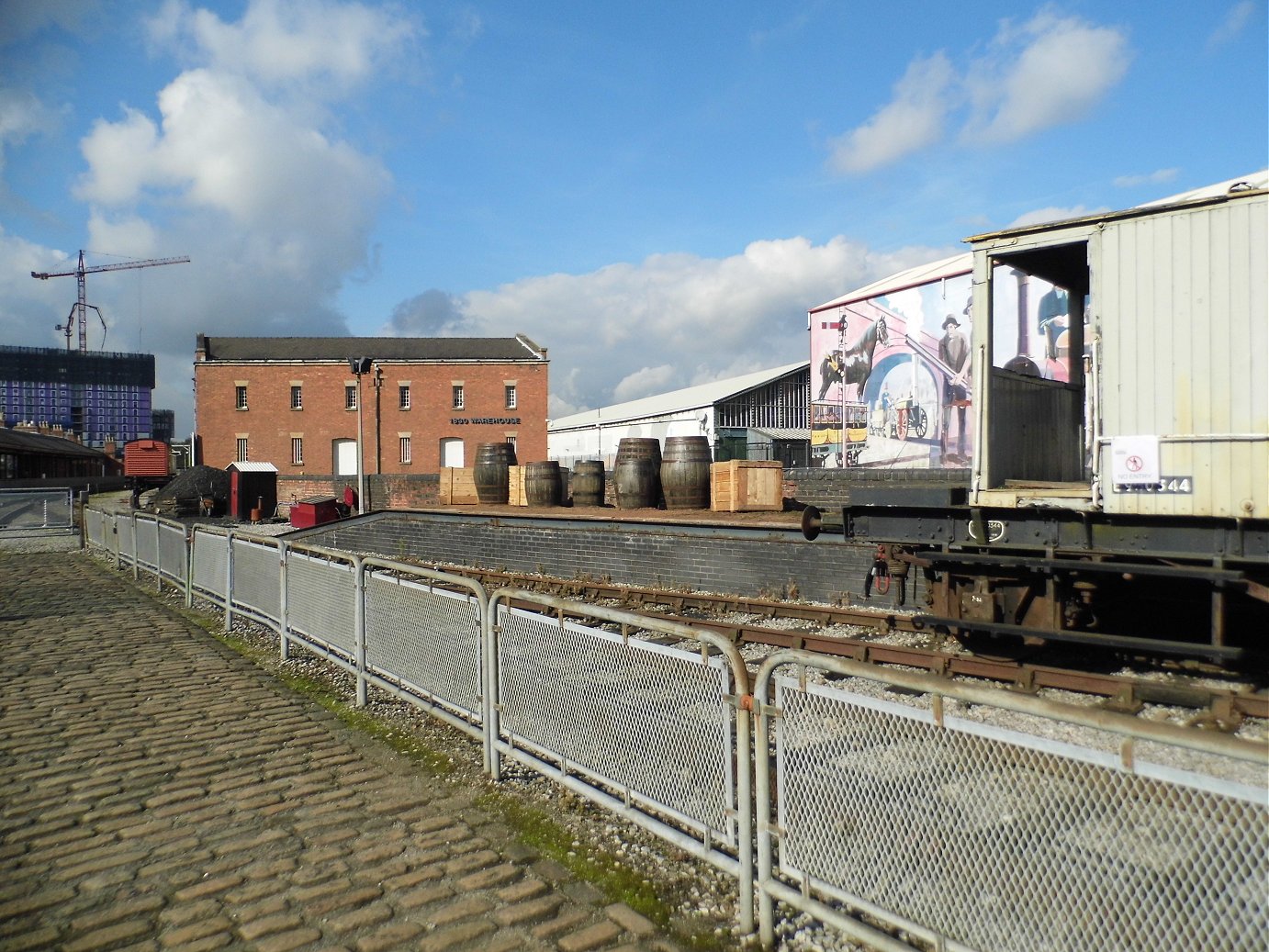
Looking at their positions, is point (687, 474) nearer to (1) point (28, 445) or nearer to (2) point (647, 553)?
(2) point (647, 553)

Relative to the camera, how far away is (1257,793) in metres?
2.03

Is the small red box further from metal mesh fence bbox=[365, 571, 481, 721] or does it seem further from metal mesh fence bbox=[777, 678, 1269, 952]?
metal mesh fence bbox=[777, 678, 1269, 952]

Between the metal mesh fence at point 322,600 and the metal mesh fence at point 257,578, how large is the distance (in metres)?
0.31

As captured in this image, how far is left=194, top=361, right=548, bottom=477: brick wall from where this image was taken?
A: 49.3 metres

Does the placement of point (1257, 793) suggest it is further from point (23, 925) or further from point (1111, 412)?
point (1111, 412)

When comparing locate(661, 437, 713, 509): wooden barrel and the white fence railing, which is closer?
the white fence railing

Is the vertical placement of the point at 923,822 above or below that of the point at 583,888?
above

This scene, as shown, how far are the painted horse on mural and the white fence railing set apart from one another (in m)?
29.0

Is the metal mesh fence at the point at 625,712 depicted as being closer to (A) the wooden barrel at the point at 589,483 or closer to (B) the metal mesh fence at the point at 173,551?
(B) the metal mesh fence at the point at 173,551

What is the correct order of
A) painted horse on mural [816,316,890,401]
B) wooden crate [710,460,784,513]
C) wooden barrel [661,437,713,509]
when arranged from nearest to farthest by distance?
wooden crate [710,460,784,513] → wooden barrel [661,437,713,509] → painted horse on mural [816,316,890,401]

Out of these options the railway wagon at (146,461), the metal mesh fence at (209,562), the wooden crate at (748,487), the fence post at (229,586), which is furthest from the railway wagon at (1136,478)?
the railway wagon at (146,461)

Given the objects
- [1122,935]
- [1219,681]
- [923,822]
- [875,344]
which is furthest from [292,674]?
[875,344]

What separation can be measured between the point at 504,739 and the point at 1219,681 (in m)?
6.00

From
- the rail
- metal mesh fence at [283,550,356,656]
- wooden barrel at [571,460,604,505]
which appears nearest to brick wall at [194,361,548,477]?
the rail
